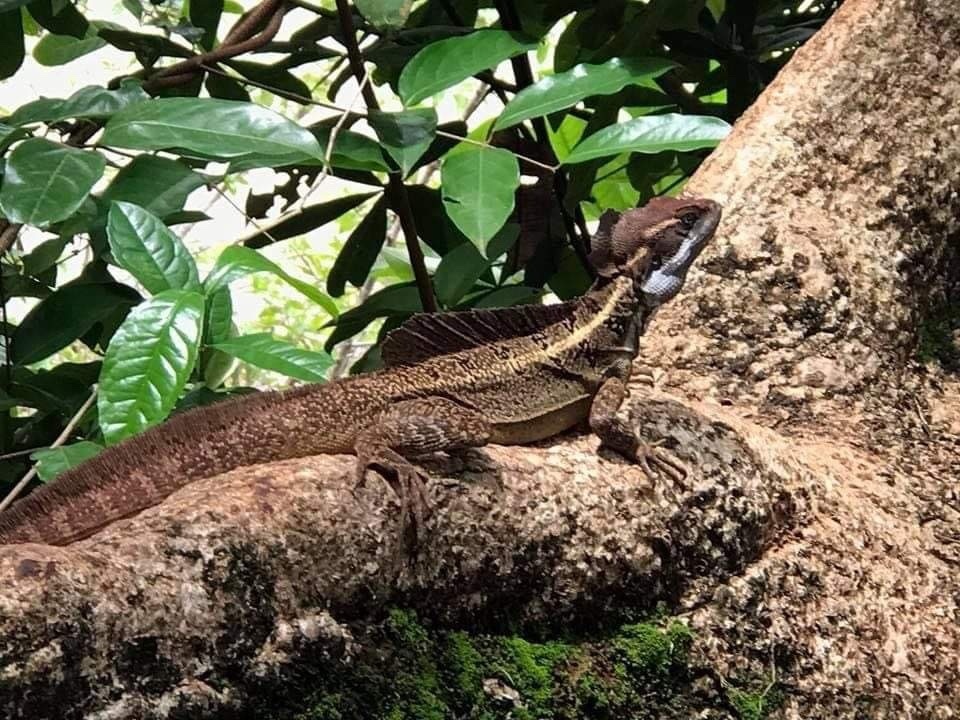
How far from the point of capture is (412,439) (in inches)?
73.7

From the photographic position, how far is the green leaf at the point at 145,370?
1.73 meters

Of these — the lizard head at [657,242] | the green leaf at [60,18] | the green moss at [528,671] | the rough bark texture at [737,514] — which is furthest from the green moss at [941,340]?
the green leaf at [60,18]

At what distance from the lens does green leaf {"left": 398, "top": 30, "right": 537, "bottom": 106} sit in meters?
2.36

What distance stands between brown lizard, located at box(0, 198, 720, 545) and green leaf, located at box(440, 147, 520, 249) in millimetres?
263

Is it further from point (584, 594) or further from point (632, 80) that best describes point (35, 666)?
point (632, 80)

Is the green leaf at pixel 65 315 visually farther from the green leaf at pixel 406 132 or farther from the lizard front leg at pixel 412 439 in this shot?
the lizard front leg at pixel 412 439

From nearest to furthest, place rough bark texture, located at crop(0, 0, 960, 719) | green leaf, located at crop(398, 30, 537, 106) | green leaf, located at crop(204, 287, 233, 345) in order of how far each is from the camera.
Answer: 1. rough bark texture, located at crop(0, 0, 960, 719)
2. green leaf, located at crop(204, 287, 233, 345)
3. green leaf, located at crop(398, 30, 537, 106)

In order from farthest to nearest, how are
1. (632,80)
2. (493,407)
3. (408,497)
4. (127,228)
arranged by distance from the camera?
(632,80) → (493,407) → (127,228) → (408,497)

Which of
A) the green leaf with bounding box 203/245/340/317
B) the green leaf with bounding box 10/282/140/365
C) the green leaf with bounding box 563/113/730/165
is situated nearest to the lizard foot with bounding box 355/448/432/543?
the green leaf with bounding box 203/245/340/317

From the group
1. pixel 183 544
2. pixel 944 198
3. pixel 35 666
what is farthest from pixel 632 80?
pixel 35 666

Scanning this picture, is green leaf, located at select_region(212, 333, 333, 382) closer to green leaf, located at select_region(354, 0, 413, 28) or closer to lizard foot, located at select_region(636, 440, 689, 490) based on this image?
lizard foot, located at select_region(636, 440, 689, 490)

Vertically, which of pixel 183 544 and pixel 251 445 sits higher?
pixel 183 544

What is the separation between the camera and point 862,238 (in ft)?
8.66

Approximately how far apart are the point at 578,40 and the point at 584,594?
6.96 feet
